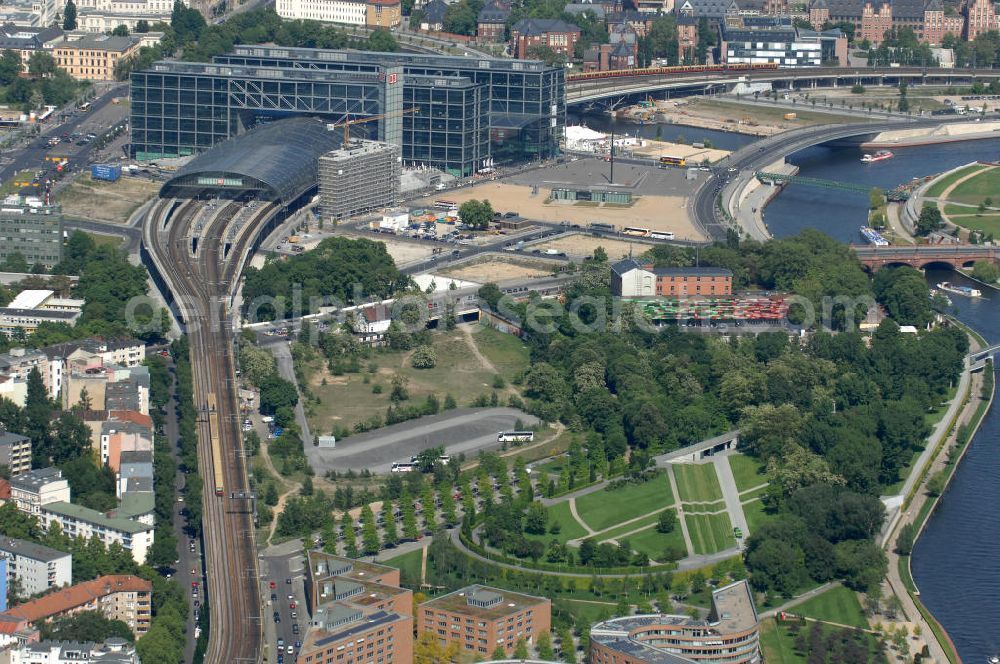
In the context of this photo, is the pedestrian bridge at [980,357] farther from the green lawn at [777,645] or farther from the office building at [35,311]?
the office building at [35,311]

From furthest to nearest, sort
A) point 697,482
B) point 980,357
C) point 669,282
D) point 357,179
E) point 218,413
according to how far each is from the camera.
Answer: point 357,179, point 669,282, point 980,357, point 218,413, point 697,482

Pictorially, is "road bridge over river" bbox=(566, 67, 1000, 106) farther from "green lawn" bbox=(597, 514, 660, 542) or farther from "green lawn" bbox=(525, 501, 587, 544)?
"green lawn" bbox=(597, 514, 660, 542)

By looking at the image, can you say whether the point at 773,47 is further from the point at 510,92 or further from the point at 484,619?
the point at 484,619

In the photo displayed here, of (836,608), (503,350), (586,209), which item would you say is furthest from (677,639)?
(586,209)

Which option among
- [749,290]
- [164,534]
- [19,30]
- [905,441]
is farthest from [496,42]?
[164,534]

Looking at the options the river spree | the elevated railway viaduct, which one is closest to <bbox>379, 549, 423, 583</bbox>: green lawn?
the elevated railway viaduct

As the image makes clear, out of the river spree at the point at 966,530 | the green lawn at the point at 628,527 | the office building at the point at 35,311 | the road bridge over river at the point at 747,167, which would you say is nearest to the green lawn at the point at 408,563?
the green lawn at the point at 628,527

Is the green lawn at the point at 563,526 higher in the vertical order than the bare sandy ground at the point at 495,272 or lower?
lower
